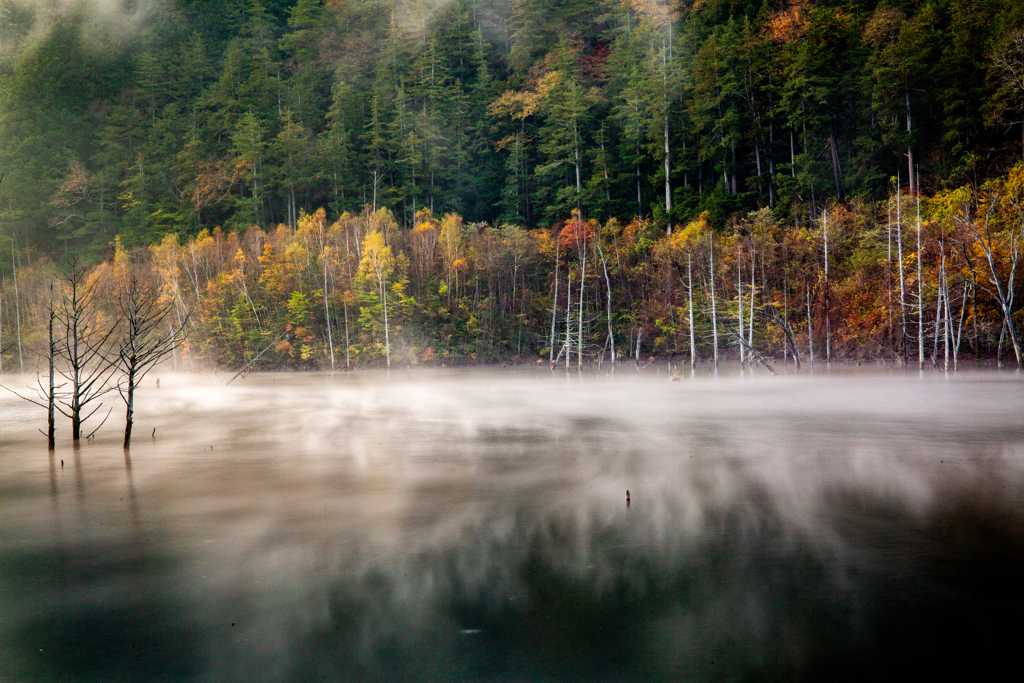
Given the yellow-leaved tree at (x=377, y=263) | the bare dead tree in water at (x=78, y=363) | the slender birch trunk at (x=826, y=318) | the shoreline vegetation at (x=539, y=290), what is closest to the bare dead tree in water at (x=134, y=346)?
the bare dead tree in water at (x=78, y=363)

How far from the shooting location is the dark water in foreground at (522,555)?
18.8ft

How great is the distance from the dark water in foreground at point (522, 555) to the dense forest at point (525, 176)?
60.8ft

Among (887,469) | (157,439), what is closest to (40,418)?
(157,439)

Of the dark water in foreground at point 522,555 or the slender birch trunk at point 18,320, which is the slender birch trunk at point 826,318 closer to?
the dark water in foreground at point 522,555

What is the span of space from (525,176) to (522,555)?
54.1 m

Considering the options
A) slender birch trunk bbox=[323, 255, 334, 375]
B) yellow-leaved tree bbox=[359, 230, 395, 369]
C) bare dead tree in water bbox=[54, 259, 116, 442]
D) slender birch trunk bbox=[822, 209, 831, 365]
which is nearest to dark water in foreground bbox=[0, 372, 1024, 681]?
bare dead tree in water bbox=[54, 259, 116, 442]

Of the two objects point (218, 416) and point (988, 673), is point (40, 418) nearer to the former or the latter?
point (218, 416)

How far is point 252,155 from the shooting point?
6353 centimetres

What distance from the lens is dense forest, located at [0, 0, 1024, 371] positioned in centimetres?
3900

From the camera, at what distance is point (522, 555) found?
8109mm

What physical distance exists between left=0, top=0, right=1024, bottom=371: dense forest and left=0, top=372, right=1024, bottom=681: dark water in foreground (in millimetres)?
18522

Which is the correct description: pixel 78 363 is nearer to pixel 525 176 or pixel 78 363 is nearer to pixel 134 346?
pixel 134 346

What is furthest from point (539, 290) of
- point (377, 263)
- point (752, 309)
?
point (752, 309)

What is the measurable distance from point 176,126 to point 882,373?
222ft
